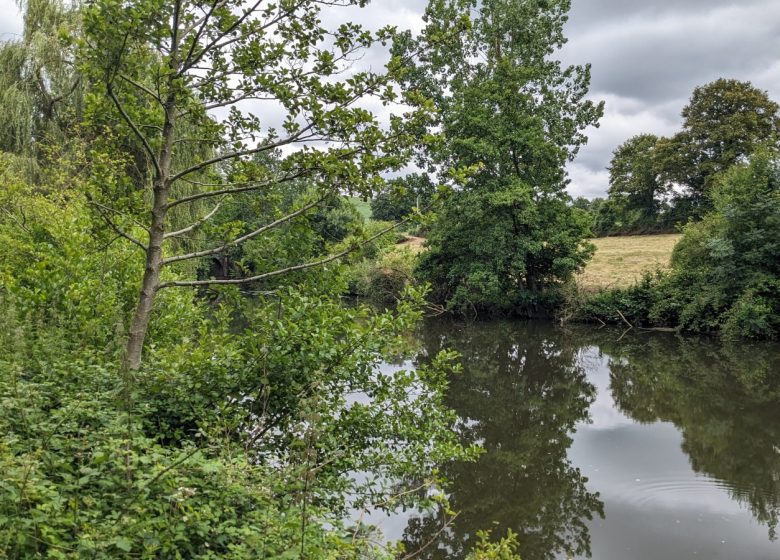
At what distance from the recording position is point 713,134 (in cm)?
3584

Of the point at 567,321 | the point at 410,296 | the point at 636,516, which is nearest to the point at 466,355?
the point at 567,321

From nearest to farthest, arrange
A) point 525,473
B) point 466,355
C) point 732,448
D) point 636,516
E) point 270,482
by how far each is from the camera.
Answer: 1. point 270,482
2. point 636,516
3. point 525,473
4. point 732,448
5. point 466,355

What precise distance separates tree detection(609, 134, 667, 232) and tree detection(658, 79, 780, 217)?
1.33 meters

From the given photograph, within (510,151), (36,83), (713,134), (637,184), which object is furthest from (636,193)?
(36,83)

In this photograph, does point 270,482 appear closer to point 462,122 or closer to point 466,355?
point 466,355

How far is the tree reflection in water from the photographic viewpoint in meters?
7.93

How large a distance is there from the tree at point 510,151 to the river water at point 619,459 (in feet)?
25.4

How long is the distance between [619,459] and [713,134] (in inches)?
1385

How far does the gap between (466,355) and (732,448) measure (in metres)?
9.35

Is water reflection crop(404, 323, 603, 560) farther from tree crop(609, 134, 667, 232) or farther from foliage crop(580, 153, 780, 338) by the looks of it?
tree crop(609, 134, 667, 232)

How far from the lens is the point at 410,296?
450 centimetres

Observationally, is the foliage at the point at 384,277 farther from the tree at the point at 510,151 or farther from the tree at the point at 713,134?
the tree at the point at 713,134

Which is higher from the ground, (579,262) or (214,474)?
(579,262)

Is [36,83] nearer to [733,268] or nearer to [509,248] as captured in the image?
[509,248]
